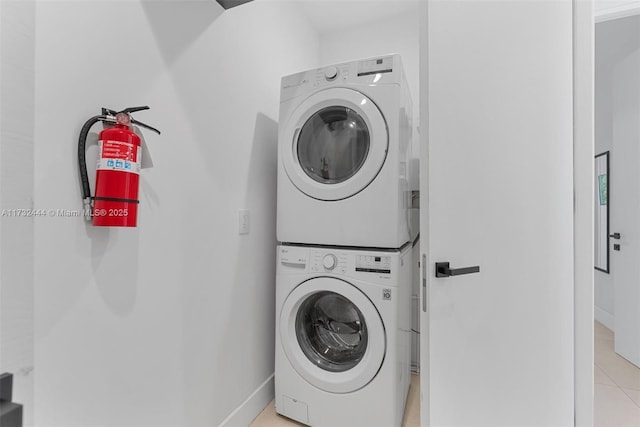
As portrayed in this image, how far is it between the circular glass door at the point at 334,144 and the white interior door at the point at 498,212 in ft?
1.36

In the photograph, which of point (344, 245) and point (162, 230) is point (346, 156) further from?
point (162, 230)

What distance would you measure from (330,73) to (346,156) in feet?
1.40

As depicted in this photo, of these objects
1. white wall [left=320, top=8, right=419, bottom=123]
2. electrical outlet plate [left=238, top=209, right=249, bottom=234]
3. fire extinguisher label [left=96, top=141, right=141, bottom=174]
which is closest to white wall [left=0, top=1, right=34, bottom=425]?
fire extinguisher label [left=96, top=141, right=141, bottom=174]

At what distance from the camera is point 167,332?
115cm

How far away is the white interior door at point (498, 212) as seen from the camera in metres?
1.06

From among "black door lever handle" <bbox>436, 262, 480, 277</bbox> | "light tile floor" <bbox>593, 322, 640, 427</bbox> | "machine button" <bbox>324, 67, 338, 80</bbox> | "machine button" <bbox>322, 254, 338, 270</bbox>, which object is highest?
"machine button" <bbox>324, 67, 338, 80</bbox>

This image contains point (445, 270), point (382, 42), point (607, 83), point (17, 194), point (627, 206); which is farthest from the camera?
point (607, 83)

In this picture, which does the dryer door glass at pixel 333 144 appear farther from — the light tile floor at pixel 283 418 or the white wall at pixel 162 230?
the light tile floor at pixel 283 418

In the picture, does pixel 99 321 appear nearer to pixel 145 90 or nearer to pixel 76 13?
pixel 145 90

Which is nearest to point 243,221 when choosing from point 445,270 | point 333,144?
point 333,144

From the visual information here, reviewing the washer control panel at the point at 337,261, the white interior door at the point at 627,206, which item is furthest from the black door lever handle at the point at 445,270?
the white interior door at the point at 627,206

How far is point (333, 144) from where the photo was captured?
1.66 meters

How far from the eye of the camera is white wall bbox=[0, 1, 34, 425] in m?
0.71

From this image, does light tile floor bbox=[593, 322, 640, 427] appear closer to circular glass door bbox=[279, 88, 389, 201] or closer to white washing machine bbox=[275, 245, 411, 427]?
white washing machine bbox=[275, 245, 411, 427]
